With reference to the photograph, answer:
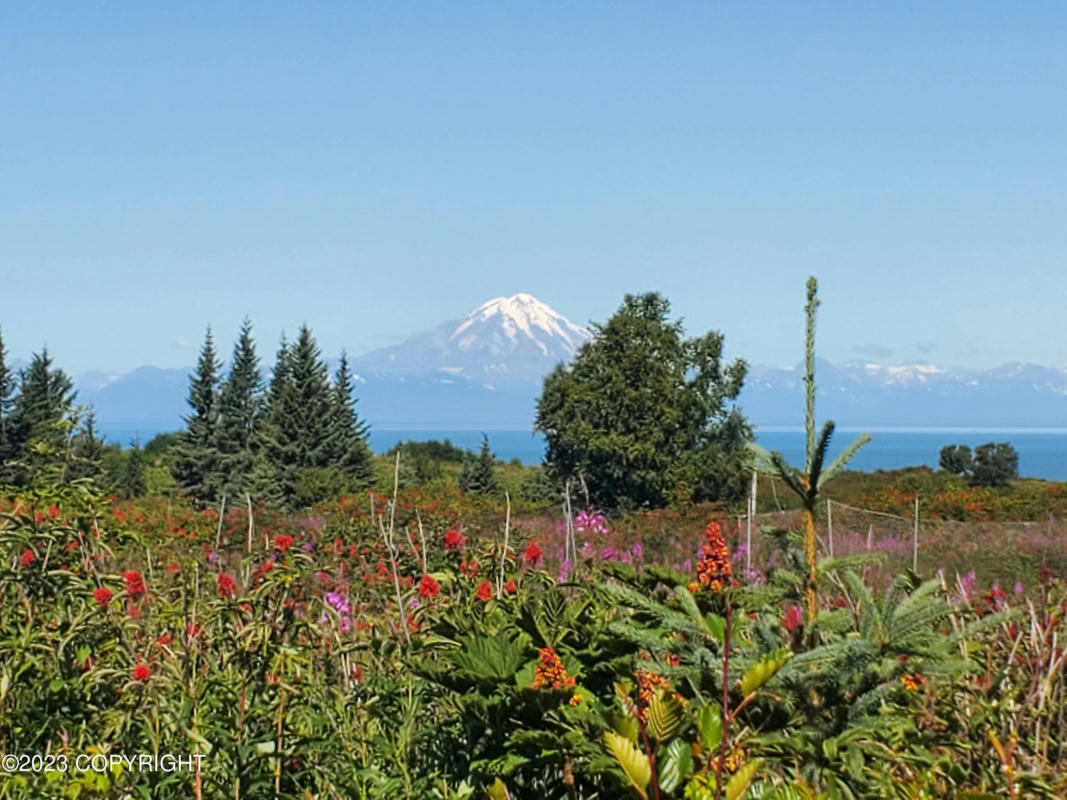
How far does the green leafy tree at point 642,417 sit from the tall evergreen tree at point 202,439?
39.0 feet

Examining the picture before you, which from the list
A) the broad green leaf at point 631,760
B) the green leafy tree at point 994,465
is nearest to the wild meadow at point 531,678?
the broad green leaf at point 631,760

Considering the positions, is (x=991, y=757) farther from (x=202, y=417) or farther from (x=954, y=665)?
(x=202, y=417)

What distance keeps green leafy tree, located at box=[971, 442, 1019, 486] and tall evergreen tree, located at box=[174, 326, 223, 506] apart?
25605 mm

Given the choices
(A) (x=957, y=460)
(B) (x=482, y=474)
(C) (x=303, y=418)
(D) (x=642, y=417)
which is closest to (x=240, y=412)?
(C) (x=303, y=418)

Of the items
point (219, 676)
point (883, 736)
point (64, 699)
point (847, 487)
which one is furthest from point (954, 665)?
point (847, 487)

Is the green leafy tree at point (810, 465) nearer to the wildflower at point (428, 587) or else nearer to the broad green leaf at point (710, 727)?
the broad green leaf at point (710, 727)

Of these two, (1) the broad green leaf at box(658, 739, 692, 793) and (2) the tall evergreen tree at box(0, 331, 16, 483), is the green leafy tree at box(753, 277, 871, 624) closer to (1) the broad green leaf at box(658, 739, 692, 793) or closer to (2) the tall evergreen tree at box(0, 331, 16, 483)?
(1) the broad green leaf at box(658, 739, 692, 793)

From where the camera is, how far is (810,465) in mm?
1940

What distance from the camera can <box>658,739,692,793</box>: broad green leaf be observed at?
1.43 m

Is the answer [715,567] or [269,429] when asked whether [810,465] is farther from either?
[269,429]

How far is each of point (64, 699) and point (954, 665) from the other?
2.08 meters

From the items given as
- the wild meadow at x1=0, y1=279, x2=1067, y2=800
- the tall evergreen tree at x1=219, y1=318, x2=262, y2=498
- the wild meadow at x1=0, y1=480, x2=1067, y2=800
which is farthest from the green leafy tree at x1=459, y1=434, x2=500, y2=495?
the wild meadow at x1=0, y1=480, x2=1067, y2=800

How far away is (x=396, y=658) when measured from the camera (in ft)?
9.57

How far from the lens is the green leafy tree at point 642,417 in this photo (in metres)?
31.9
